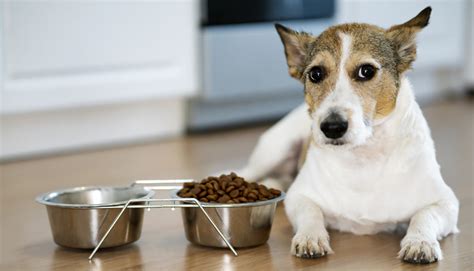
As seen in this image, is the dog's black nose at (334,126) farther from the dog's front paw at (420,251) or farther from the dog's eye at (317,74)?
the dog's front paw at (420,251)

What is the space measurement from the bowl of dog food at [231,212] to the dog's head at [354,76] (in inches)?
8.9

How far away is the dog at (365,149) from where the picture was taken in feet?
6.93

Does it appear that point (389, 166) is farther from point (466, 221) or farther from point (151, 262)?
point (151, 262)

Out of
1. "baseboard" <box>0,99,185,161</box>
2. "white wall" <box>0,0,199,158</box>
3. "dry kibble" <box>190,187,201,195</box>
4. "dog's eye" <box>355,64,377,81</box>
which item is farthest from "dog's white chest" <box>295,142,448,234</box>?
"baseboard" <box>0,99,185,161</box>

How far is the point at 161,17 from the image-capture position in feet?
12.8

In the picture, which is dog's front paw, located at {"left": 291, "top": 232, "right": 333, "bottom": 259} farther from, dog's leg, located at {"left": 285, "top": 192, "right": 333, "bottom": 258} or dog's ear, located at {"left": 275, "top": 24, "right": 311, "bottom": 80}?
dog's ear, located at {"left": 275, "top": 24, "right": 311, "bottom": 80}

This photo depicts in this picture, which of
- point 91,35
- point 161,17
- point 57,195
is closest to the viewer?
point 57,195

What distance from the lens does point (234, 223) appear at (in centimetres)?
219

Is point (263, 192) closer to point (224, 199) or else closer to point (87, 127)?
point (224, 199)

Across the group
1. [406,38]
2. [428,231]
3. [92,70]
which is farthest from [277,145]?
[92,70]

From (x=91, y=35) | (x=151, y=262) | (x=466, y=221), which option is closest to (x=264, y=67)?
(x=91, y=35)

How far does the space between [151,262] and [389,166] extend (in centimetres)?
68

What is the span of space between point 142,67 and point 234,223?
1835 mm

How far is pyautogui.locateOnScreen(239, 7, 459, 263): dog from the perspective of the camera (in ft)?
6.93
